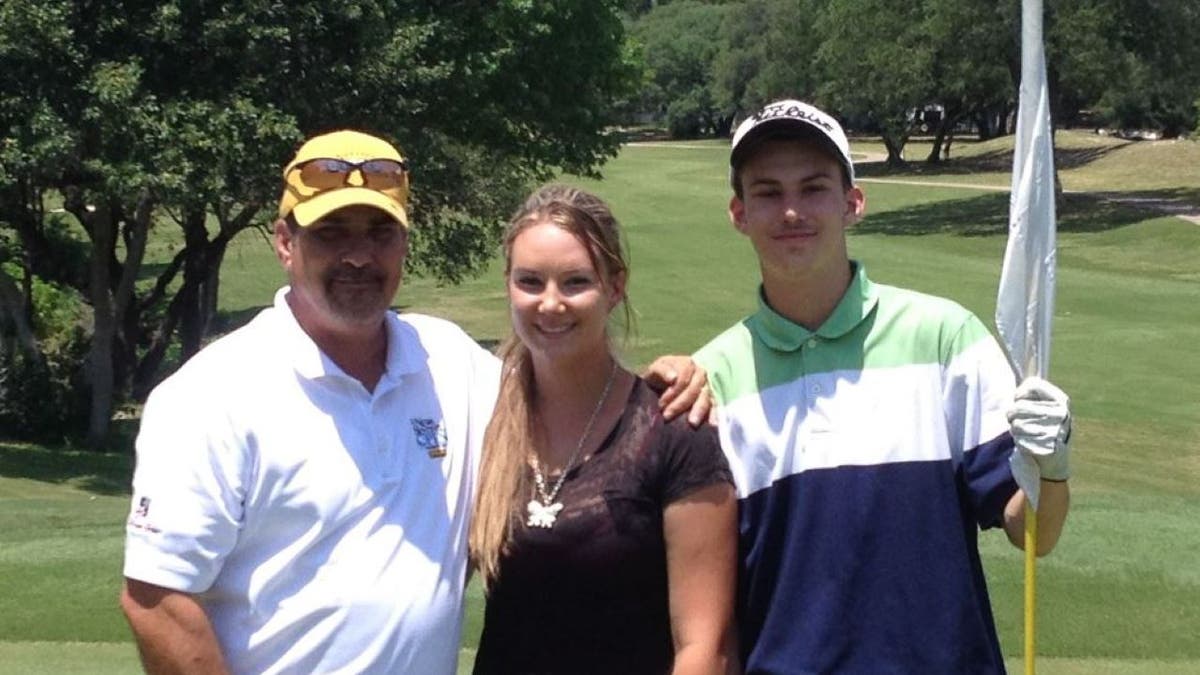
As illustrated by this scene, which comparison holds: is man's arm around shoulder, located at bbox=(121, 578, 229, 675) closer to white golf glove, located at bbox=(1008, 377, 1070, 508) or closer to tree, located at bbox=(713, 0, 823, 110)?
white golf glove, located at bbox=(1008, 377, 1070, 508)

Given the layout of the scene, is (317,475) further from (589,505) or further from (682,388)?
(682,388)

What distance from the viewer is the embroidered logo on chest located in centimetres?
342

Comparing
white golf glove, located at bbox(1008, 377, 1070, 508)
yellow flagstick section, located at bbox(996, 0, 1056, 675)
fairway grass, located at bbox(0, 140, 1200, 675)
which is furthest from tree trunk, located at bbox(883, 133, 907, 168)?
white golf glove, located at bbox(1008, 377, 1070, 508)

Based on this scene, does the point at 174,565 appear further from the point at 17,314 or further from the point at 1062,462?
the point at 17,314

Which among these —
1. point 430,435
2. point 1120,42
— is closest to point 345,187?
point 430,435

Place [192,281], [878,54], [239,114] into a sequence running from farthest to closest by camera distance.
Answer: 1. [878,54]
2. [192,281]
3. [239,114]

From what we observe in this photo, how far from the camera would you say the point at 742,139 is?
3.42 meters

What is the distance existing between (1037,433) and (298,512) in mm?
1409

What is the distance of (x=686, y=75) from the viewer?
103 m

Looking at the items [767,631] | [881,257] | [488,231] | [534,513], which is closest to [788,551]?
[767,631]

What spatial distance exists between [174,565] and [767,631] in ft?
3.75

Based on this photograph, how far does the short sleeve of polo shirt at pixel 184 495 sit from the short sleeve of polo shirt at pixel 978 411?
1.38 meters

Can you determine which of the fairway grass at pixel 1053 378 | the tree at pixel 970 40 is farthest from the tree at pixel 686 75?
the tree at pixel 970 40

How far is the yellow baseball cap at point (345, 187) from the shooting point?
341 centimetres
